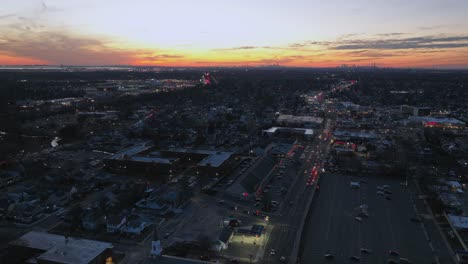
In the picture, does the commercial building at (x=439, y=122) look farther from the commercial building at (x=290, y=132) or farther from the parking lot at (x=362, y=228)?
the parking lot at (x=362, y=228)

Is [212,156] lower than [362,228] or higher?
higher

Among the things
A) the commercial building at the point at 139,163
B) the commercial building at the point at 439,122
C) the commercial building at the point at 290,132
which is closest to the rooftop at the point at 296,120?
the commercial building at the point at 290,132

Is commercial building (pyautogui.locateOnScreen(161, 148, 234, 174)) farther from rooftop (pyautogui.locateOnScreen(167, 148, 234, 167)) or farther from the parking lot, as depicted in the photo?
the parking lot

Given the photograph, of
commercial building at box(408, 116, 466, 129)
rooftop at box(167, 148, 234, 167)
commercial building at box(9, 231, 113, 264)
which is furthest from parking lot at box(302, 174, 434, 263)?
commercial building at box(408, 116, 466, 129)

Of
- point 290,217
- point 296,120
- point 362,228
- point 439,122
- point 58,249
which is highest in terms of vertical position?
point 296,120

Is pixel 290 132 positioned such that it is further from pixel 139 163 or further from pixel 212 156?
pixel 139 163

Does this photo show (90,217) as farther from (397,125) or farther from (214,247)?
(397,125)

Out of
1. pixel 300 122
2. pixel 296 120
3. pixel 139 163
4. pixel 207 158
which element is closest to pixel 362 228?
pixel 207 158

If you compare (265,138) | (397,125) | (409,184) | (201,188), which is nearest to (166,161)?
(201,188)
